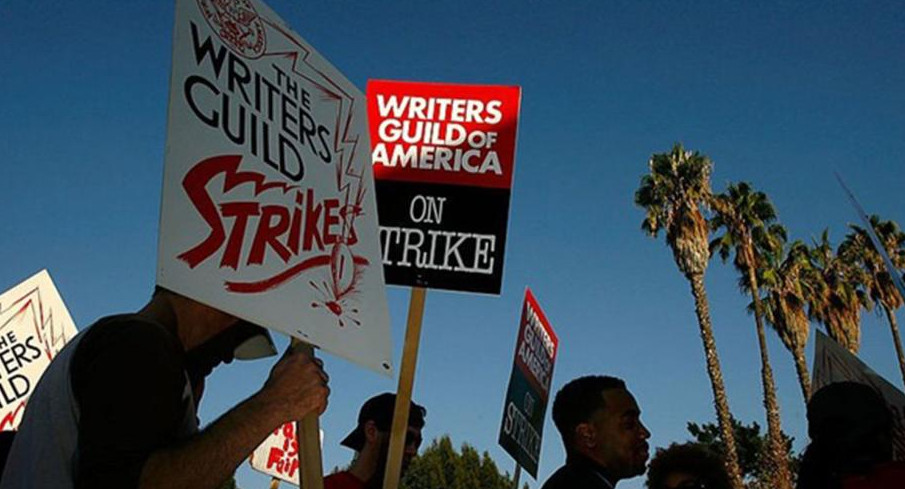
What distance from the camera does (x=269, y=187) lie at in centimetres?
218

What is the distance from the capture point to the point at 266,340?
2.23 metres

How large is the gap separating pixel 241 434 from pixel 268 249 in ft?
1.43

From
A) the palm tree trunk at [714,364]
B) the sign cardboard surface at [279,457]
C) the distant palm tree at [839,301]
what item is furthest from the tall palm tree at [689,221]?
the sign cardboard surface at [279,457]

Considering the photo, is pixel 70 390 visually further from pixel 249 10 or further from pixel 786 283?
pixel 786 283

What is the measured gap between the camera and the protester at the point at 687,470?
4617mm

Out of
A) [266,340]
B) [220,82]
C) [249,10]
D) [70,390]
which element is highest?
[249,10]

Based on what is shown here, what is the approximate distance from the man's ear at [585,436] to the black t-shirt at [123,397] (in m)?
2.73

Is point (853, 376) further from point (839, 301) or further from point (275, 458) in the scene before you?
point (839, 301)

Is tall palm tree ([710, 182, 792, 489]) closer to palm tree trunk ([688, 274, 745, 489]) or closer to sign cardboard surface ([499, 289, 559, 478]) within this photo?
palm tree trunk ([688, 274, 745, 489])

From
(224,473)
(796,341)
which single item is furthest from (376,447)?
(796,341)

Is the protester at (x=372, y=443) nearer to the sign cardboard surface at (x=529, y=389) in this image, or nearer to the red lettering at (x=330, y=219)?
the sign cardboard surface at (x=529, y=389)

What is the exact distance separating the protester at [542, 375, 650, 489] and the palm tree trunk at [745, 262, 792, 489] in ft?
88.1

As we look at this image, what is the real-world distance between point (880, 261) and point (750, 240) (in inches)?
196

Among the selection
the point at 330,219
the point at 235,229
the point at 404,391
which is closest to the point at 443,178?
the point at 404,391
